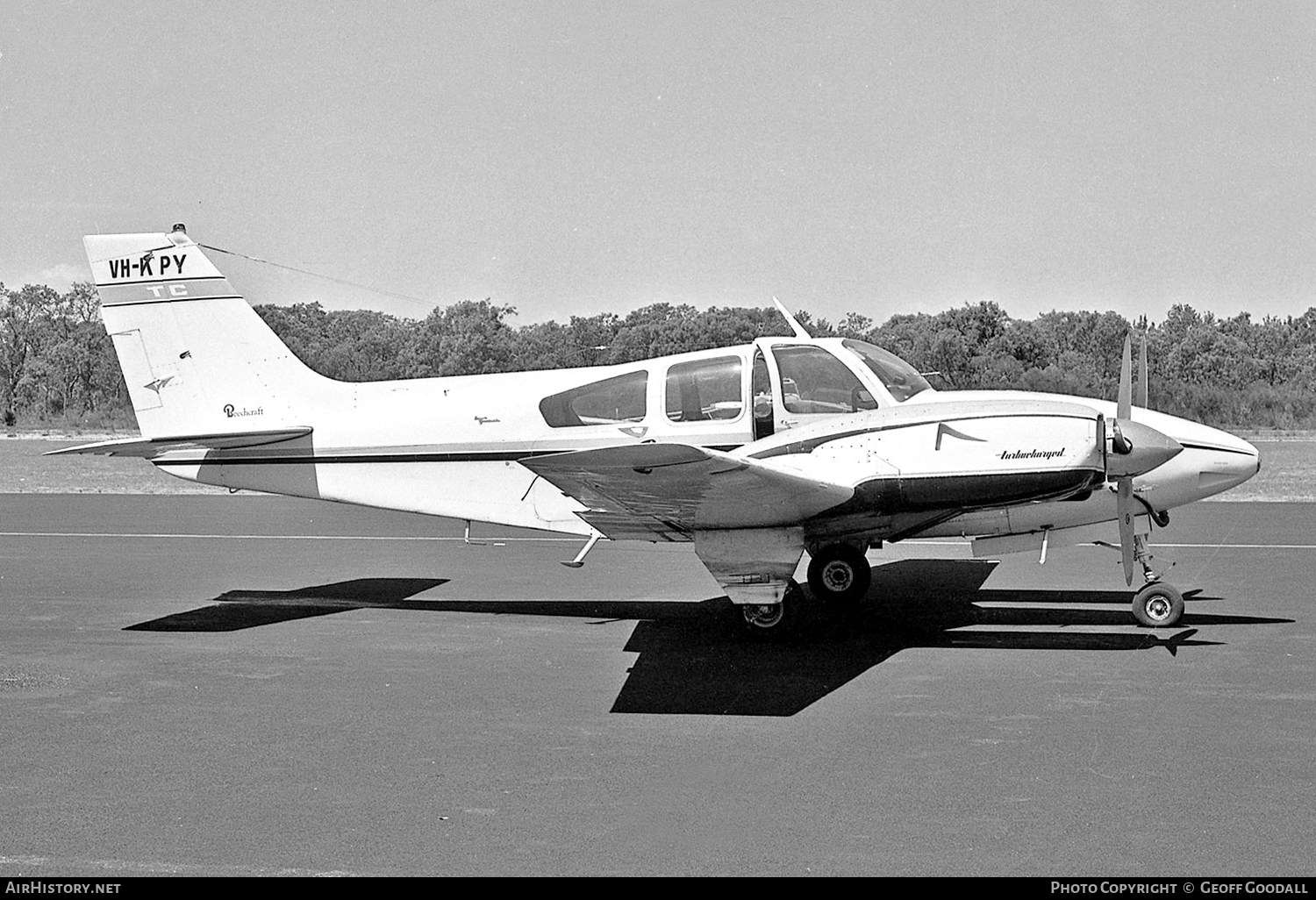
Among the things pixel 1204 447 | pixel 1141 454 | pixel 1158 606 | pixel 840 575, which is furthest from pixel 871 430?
pixel 1204 447

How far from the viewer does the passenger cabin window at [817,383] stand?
955cm

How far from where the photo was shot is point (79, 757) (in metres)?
6.20

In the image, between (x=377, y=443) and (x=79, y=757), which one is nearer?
(x=79, y=757)

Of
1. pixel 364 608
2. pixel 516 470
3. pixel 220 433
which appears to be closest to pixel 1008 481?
pixel 516 470

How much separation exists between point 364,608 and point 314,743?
4545 millimetres

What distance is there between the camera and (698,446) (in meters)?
9.80

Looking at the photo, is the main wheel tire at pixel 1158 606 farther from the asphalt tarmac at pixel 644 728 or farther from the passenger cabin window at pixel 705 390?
the passenger cabin window at pixel 705 390

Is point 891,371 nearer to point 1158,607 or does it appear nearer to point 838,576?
point 838,576

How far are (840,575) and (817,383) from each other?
1.90 metres

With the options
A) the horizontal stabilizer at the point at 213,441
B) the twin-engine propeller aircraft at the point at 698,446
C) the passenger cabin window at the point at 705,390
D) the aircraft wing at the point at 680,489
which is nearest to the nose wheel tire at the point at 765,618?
the twin-engine propeller aircraft at the point at 698,446

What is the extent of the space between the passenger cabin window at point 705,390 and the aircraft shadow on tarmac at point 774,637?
5.60 ft

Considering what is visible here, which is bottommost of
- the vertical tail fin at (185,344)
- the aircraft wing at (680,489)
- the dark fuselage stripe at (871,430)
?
the aircraft wing at (680,489)

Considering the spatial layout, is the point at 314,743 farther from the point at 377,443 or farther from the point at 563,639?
the point at 377,443

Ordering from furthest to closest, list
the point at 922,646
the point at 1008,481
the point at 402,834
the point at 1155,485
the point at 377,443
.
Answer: the point at 377,443
the point at 1155,485
the point at 922,646
the point at 1008,481
the point at 402,834
